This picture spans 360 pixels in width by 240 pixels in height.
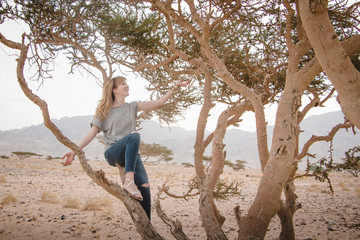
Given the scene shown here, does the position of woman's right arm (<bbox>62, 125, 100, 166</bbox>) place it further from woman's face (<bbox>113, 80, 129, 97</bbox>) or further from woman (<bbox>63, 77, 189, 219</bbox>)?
woman's face (<bbox>113, 80, 129, 97</bbox>)

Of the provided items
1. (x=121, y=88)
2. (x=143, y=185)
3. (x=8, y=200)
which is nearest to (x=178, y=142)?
(x=8, y=200)

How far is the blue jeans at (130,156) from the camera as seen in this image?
7.13 feet

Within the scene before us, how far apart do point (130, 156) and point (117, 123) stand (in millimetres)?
505

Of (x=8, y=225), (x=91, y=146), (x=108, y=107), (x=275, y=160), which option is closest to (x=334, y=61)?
(x=275, y=160)

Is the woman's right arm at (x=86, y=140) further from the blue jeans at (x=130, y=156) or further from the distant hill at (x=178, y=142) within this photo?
the distant hill at (x=178, y=142)

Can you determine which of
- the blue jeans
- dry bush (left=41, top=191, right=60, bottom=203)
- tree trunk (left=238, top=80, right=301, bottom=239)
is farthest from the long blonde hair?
dry bush (left=41, top=191, right=60, bottom=203)

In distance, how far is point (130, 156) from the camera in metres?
2.17

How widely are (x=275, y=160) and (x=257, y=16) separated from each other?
3.11 m

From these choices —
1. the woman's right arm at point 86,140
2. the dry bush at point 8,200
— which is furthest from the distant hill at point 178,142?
the woman's right arm at point 86,140

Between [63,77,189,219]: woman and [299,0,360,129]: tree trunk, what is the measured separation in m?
1.60

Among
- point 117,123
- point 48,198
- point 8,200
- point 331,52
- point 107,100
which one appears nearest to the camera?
point 331,52

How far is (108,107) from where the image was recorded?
265 cm

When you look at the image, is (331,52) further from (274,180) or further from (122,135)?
(122,135)

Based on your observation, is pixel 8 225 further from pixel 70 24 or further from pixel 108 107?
pixel 70 24
